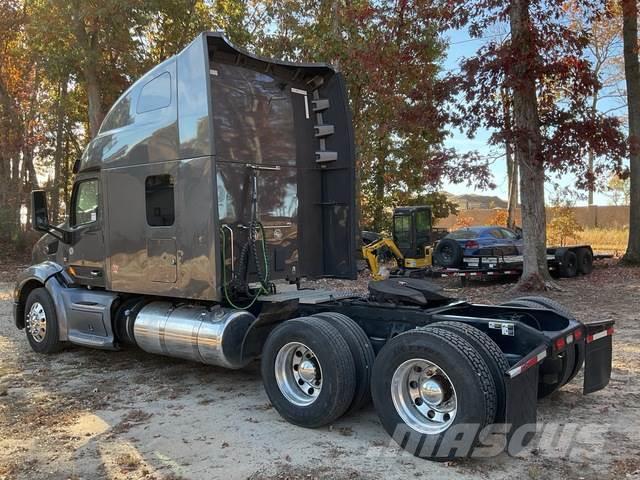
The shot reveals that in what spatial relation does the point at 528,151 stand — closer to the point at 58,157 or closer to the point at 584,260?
the point at 584,260

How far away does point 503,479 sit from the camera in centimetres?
395

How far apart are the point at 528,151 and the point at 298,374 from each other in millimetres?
9421

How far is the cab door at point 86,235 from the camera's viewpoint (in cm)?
730

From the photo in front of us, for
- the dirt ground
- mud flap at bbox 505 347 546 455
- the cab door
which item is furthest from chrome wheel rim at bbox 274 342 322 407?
the cab door

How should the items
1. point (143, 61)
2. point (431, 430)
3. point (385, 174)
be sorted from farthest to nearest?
point (385, 174)
point (143, 61)
point (431, 430)

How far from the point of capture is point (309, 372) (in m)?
5.17

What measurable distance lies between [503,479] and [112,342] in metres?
4.85

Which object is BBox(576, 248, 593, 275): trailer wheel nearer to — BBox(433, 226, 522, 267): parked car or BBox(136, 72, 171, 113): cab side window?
BBox(433, 226, 522, 267): parked car

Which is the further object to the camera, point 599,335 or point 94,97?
point 94,97

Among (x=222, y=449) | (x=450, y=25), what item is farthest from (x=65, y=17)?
(x=222, y=449)

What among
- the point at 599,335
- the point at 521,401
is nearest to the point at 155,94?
the point at 521,401

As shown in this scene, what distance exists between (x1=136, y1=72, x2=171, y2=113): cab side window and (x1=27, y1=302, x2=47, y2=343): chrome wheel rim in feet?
10.2

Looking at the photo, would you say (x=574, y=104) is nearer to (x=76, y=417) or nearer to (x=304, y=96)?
(x=304, y=96)

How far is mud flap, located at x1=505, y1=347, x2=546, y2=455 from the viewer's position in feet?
13.3
